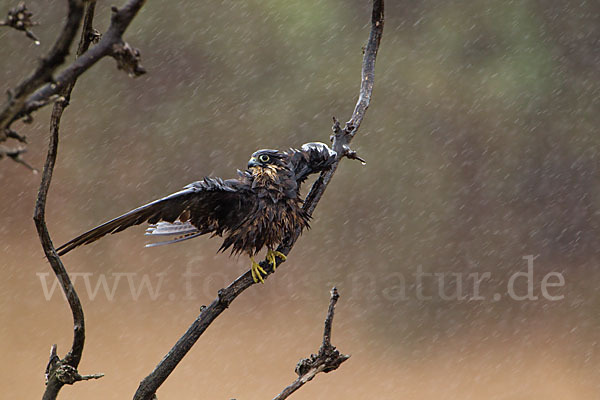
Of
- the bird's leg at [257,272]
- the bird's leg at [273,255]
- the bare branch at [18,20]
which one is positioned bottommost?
the bare branch at [18,20]

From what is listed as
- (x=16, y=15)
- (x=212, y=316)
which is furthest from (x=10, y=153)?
(x=212, y=316)

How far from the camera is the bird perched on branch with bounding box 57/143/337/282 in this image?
177 cm

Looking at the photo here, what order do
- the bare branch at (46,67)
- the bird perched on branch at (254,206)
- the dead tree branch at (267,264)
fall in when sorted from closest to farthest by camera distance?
the bare branch at (46,67) < the dead tree branch at (267,264) < the bird perched on branch at (254,206)

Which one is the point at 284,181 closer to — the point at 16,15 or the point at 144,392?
the point at 144,392

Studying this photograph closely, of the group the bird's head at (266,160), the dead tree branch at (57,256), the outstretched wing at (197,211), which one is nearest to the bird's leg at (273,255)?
the outstretched wing at (197,211)

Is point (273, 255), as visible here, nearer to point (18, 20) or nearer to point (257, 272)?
point (257, 272)

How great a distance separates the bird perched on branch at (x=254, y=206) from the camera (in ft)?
5.81

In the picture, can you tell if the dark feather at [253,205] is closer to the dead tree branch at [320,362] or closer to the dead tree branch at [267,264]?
the dead tree branch at [267,264]

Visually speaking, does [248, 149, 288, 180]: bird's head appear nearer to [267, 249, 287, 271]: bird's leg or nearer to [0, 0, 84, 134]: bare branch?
[267, 249, 287, 271]: bird's leg

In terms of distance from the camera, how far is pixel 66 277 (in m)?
1.60

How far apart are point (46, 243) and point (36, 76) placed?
81cm

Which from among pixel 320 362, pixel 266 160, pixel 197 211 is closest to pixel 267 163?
pixel 266 160

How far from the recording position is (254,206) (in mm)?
1838

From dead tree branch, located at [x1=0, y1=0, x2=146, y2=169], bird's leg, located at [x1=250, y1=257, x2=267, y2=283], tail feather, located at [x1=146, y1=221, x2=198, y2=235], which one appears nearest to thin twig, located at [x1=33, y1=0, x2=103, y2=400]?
tail feather, located at [x1=146, y1=221, x2=198, y2=235]
